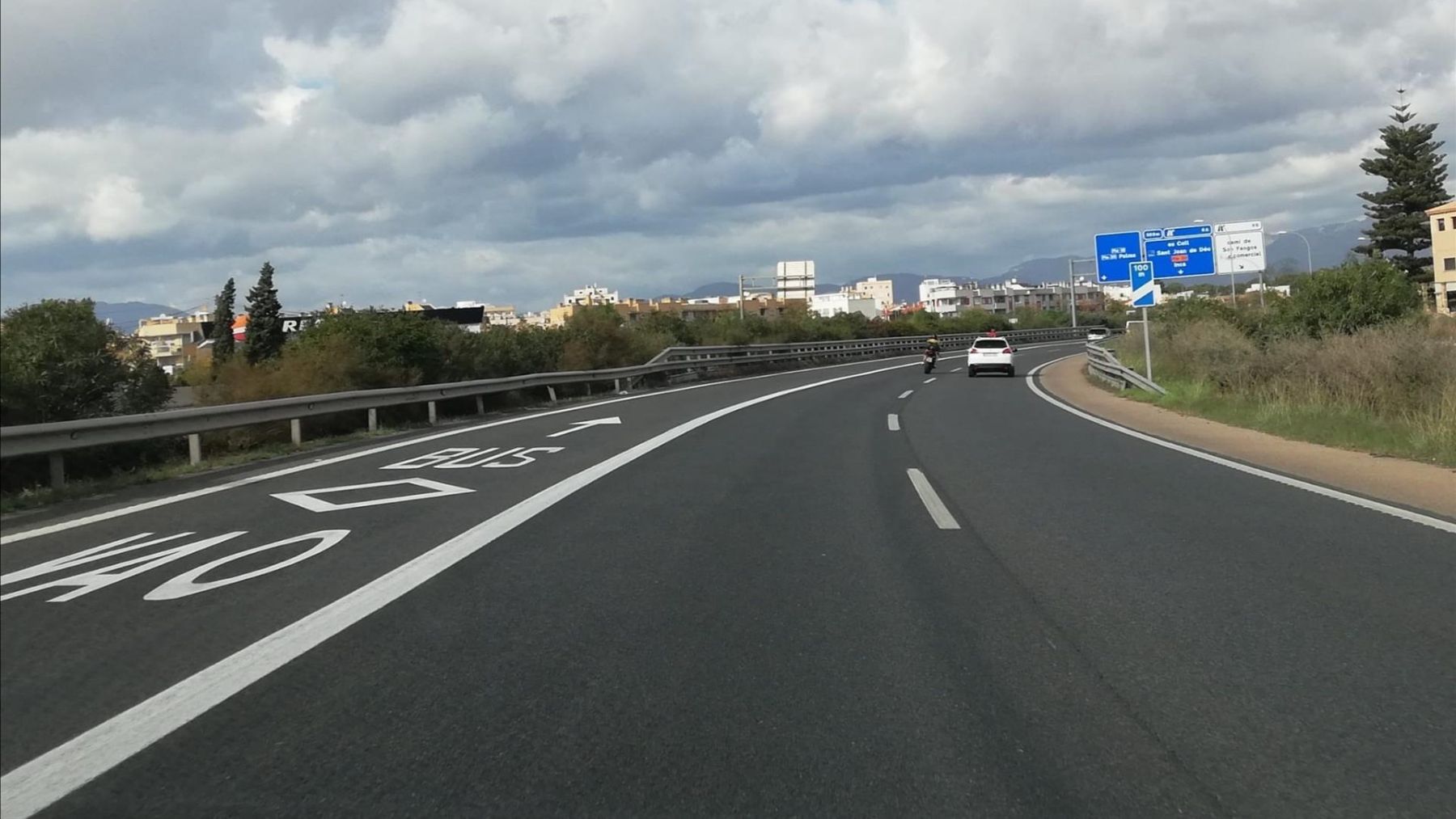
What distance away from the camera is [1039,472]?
12195mm

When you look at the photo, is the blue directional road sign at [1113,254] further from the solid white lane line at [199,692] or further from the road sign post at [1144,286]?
the solid white lane line at [199,692]

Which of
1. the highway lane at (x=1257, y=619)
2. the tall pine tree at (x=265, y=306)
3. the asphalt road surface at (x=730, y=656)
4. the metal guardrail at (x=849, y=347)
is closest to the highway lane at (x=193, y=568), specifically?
the asphalt road surface at (x=730, y=656)

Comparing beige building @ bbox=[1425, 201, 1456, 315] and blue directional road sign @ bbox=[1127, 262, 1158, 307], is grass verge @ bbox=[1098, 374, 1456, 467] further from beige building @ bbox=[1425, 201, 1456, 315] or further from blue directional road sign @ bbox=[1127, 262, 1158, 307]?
beige building @ bbox=[1425, 201, 1456, 315]

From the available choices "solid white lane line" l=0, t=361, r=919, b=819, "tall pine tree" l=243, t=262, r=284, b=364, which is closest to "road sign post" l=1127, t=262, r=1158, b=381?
"solid white lane line" l=0, t=361, r=919, b=819

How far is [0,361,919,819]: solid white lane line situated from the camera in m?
3.55

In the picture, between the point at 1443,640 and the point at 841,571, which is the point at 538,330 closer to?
the point at 841,571

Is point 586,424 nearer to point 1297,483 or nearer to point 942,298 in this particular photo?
point 1297,483

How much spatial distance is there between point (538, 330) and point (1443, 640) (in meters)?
32.6

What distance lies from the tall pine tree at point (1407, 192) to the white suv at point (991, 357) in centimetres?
4188

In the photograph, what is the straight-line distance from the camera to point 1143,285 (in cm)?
2783

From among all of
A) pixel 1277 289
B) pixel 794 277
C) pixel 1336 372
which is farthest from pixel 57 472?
pixel 1277 289

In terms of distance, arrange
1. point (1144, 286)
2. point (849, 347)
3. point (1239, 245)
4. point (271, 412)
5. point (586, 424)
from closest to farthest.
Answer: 1. point (271, 412)
2. point (586, 424)
3. point (1144, 286)
4. point (1239, 245)
5. point (849, 347)

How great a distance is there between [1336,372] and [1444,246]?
2560 inches

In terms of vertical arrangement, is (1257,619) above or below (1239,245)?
below
